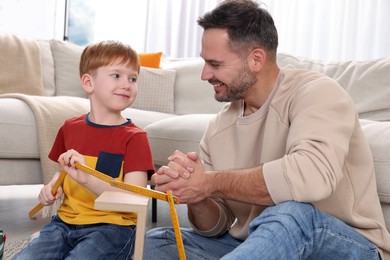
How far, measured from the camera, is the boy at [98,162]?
1601mm

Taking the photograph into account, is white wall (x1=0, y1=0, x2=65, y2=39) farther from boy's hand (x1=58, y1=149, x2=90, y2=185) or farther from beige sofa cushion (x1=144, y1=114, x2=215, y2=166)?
boy's hand (x1=58, y1=149, x2=90, y2=185)

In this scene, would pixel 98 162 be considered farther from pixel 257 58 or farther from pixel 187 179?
pixel 257 58

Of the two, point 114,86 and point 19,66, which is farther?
point 19,66

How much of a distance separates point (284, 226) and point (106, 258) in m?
0.56

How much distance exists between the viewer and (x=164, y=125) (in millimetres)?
2773

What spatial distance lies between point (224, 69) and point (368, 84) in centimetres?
129

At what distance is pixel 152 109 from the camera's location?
3652mm

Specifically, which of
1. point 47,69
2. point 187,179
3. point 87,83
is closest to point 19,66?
point 47,69

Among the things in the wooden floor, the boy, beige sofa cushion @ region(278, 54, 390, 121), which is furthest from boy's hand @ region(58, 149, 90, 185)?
beige sofa cushion @ region(278, 54, 390, 121)

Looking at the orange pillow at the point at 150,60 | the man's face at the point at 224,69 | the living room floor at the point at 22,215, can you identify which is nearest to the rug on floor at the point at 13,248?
the living room floor at the point at 22,215

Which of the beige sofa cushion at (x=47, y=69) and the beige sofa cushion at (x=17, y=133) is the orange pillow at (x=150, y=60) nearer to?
the beige sofa cushion at (x=47, y=69)

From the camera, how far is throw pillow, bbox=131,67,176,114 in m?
3.64

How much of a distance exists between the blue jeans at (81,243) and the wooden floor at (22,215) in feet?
3.21

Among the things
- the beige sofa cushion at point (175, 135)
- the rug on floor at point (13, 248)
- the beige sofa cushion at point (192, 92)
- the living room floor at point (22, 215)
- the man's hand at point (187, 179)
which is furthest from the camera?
the beige sofa cushion at point (192, 92)
